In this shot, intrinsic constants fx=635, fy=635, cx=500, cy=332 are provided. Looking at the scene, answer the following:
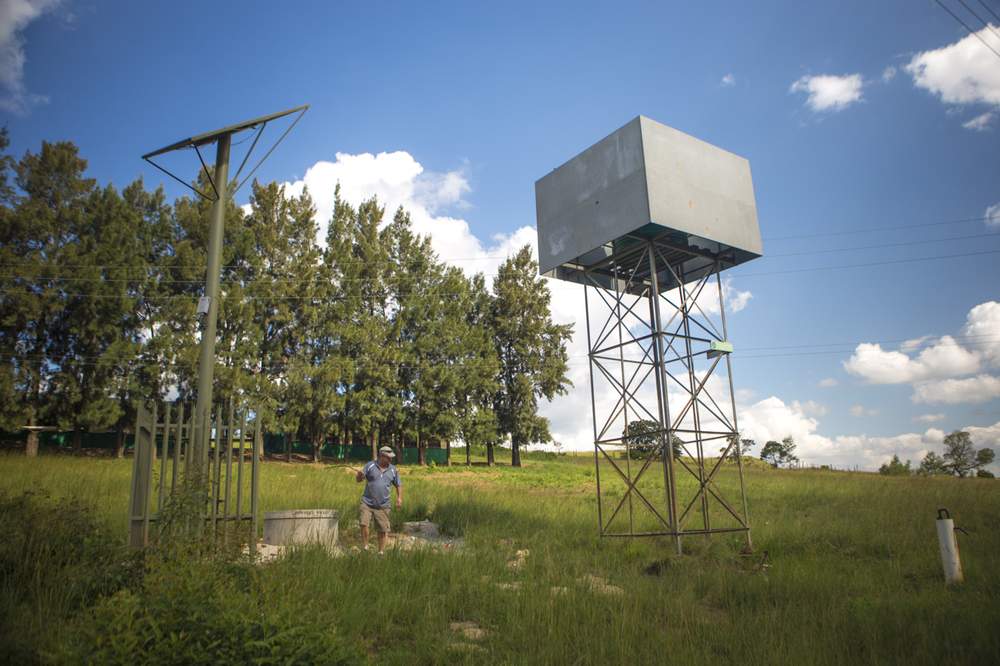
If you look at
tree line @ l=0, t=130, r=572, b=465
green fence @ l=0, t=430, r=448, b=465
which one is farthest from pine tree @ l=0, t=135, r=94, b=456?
green fence @ l=0, t=430, r=448, b=465

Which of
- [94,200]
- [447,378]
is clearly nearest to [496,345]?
[447,378]

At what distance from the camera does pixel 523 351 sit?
52.1m

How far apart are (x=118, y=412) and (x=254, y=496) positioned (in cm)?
2927

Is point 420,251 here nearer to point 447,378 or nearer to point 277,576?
point 447,378

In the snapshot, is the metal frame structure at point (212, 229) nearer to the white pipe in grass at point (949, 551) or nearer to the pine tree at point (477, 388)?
the white pipe in grass at point (949, 551)

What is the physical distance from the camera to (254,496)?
9.35 metres

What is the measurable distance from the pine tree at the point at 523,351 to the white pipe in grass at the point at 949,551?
131 feet

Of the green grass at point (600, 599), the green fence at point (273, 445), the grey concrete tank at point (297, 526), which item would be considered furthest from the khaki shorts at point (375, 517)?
the green fence at point (273, 445)

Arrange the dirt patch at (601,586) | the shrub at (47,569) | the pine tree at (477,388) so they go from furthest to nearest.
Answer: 1. the pine tree at (477,388)
2. the dirt patch at (601,586)
3. the shrub at (47,569)

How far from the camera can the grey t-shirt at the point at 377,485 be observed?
12.2 metres

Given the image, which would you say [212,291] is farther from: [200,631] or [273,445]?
[273,445]

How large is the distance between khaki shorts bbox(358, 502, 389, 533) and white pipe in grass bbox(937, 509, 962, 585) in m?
9.35

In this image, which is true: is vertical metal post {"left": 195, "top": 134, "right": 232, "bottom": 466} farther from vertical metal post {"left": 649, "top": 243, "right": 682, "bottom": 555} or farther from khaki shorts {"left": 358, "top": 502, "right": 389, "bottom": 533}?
vertical metal post {"left": 649, "top": 243, "right": 682, "bottom": 555}

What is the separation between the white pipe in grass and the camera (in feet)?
33.1
